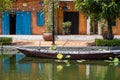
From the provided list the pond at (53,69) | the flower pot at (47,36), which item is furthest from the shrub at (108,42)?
the flower pot at (47,36)

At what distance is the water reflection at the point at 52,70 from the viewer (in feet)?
61.2

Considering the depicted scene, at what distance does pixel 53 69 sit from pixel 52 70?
1.04ft

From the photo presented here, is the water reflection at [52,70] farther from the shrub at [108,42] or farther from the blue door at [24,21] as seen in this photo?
the blue door at [24,21]

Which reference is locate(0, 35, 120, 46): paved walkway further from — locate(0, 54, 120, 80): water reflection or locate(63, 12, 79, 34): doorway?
locate(0, 54, 120, 80): water reflection

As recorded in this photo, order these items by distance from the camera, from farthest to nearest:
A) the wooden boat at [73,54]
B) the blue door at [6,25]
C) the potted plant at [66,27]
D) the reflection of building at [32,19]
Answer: the blue door at [6,25] → the reflection of building at [32,19] → the potted plant at [66,27] → the wooden boat at [73,54]

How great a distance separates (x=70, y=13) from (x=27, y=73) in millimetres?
18425

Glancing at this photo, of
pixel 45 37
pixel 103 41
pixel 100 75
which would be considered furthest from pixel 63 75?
pixel 45 37

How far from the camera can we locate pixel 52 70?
69.1ft

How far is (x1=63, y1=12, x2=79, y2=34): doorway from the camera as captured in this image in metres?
37.5

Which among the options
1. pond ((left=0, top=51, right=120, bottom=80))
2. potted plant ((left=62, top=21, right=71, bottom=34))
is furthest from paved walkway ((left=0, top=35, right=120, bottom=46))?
pond ((left=0, top=51, right=120, bottom=80))

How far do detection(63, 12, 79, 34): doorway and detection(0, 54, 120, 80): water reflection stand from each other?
12.8 meters

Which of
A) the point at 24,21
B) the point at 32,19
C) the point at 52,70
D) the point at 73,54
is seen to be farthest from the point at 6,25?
the point at 52,70

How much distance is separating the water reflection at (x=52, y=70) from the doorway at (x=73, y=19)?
1285 centimetres

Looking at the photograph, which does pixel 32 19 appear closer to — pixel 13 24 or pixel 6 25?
pixel 13 24
